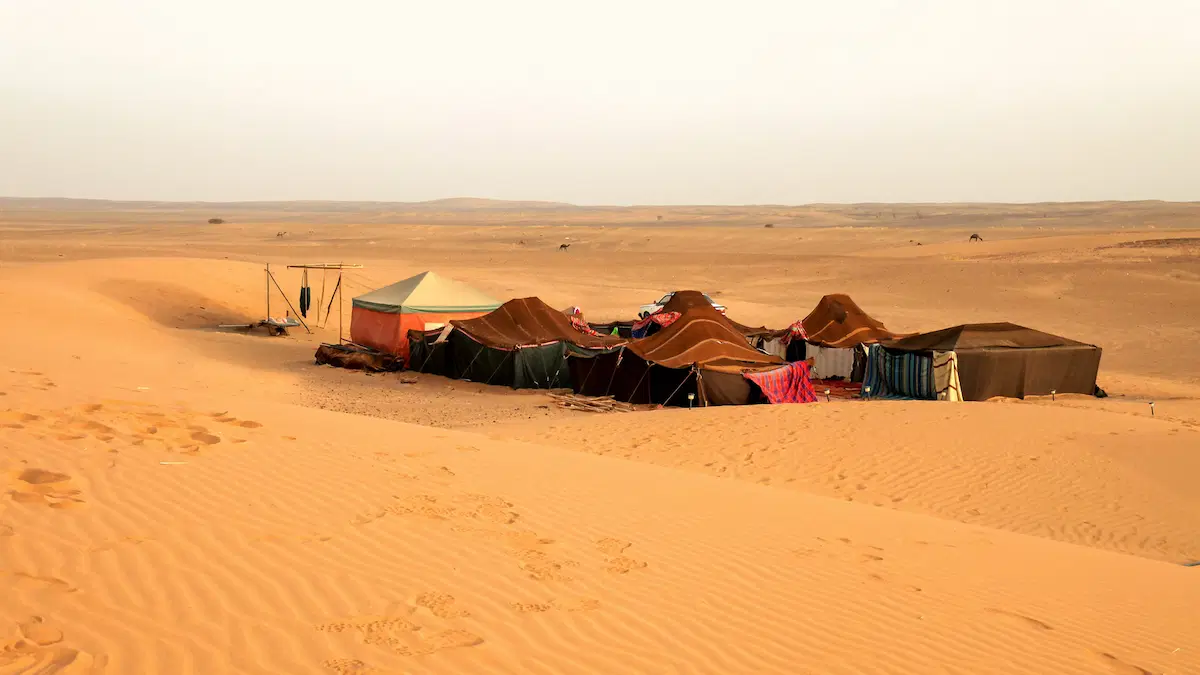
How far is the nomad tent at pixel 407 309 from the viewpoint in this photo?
26969 mm

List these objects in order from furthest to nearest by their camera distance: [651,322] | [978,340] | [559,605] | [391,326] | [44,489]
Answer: [651,322], [391,326], [978,340], [44,489], [559,605]

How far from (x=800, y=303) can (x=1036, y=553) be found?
33.8 metres

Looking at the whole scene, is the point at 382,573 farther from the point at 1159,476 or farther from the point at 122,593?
the point at 1159,476

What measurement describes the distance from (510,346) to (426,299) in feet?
16.0

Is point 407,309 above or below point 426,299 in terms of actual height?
below

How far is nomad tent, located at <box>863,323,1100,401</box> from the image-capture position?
21922 millimetres

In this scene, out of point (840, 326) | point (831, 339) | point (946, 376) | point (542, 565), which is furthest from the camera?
point (840, 326)

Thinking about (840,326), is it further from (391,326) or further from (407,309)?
(391,326)

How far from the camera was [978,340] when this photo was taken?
73.6ft

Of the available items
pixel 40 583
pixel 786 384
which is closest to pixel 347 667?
pixel 40 583

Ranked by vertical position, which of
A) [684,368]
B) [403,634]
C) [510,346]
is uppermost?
[403,634]

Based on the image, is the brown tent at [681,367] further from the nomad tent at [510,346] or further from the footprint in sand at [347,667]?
the footprint in sand at [347,667]

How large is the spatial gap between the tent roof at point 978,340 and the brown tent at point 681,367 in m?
3.42

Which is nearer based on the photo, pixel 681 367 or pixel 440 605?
pixel 440 605
